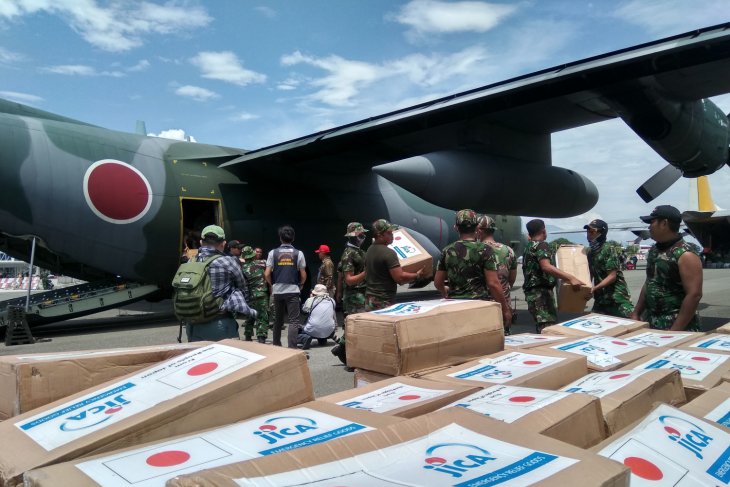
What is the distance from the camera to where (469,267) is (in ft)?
14.8

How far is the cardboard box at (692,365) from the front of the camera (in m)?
2.37

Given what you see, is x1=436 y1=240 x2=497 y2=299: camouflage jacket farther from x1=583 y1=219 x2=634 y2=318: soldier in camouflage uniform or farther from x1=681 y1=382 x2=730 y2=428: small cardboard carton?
x1=681 y1=382 x2=730 y2=428: small cardboard carton

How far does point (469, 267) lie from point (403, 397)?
255 cm

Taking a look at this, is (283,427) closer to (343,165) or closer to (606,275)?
(606,275)

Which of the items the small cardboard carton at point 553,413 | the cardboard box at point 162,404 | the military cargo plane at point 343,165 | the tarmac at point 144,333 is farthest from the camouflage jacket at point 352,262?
the small cardboard carton at point 553,413

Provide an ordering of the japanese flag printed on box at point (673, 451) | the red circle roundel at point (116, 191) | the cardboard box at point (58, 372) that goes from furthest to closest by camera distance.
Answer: the red circle roundel at point (116, 191), the cardboard box at point (58, 372), the japanese flag printed on box at point (673, 451)

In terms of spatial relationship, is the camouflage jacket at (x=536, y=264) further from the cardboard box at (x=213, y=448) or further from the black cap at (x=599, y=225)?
the cardboard box at (x=213, y=448)

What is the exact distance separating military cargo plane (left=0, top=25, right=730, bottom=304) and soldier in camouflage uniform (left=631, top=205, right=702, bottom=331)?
11.2 ft

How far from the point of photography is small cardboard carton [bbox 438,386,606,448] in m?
1.63

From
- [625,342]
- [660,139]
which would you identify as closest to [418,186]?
[660,139]

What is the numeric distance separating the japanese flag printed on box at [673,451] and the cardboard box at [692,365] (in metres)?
0.74

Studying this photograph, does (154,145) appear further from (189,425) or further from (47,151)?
(189,425)

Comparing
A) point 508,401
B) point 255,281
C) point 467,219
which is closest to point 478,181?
point 255,281

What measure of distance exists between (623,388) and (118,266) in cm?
854
